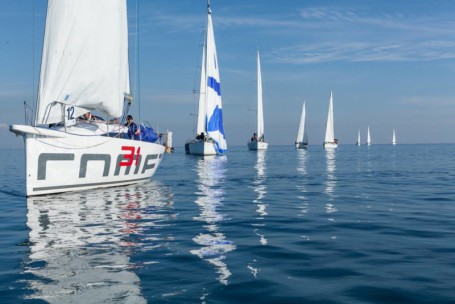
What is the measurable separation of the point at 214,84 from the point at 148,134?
98.3ft

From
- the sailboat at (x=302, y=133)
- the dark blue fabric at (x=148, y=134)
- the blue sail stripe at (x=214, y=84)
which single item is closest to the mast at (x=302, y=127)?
the sailboat at (x=302, y=133)

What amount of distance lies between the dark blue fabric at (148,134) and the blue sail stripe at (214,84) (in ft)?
93.5

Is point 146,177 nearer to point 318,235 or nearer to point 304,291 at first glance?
point 318,235

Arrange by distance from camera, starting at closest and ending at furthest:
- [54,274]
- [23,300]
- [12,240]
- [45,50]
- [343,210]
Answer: [23,300]
[54,274]
[12,240]
[343,210]
[45,50]

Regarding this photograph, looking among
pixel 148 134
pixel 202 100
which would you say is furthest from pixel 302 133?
pixel 148 134

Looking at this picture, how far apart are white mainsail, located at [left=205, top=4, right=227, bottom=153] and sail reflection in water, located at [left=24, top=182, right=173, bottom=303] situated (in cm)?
3361

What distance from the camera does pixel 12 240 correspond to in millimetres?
8094

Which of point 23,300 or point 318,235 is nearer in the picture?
point 23,300

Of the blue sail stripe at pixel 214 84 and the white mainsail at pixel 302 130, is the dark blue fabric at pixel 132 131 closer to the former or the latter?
the blue sail stripe at pixel 214 84

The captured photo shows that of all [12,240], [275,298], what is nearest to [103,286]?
[275,298]

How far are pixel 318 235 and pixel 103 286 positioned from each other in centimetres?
437

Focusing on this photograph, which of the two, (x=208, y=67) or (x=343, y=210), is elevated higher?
(x=208, y=67)

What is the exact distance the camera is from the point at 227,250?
23.2ft

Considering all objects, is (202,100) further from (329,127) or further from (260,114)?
(329,127)
